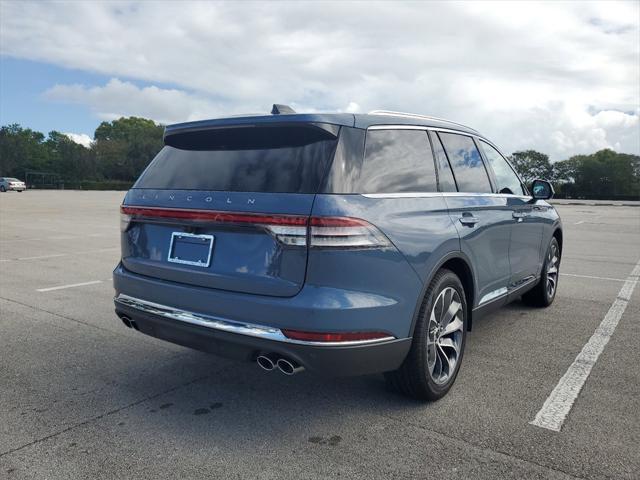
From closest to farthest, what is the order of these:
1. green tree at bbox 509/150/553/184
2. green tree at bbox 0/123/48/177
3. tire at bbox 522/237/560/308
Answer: tire at bbox 522/237/560/308 → green tree at bbox 0/123/48/177 → green tree at bbox 509/150/553/184

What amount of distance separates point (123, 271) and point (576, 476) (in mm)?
2860

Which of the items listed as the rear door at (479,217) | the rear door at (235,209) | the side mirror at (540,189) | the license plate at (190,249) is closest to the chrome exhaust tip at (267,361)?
the rear door at (235,209)

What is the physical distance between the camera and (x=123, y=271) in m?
3.57

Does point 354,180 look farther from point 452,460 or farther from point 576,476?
point 576,476

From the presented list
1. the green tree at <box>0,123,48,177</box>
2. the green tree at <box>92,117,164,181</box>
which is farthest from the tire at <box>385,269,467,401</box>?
the green tree at <box>0,123,48,177</box>

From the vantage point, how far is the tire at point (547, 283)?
5.76 meters

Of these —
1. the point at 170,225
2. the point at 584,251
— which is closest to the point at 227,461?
the point at 170,225

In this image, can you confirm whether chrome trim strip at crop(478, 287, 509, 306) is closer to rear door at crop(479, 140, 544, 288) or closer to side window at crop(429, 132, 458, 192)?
rear door at crop(479, 140, 544, 288)

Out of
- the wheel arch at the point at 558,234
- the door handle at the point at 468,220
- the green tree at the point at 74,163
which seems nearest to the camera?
the door handle at the point at 468,220

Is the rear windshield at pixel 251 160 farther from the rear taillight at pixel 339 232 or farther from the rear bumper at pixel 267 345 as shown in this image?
the rear bumper at pixel 267 345

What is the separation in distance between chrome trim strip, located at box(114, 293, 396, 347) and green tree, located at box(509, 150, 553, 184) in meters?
103

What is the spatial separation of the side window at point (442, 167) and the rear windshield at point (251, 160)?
3.57 ft

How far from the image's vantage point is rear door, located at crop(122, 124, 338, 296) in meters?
Result: 2.78

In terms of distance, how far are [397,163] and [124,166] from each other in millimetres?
102637
